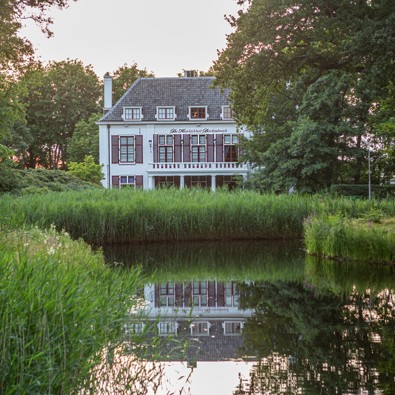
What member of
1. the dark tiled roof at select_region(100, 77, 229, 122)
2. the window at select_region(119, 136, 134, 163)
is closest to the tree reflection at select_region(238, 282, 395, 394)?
the window at select_region(119, 136, 134, 163)

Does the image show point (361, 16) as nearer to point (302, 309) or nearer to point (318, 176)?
point (302, 309)

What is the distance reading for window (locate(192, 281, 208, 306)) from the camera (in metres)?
10.2

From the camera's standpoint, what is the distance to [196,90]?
44594 mm

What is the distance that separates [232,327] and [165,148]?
3566 cm

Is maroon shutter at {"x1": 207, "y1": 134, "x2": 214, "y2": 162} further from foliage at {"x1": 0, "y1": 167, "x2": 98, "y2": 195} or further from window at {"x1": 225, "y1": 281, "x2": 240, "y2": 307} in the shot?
window at {"x1": 225, "y1": 281, "x2": 240, "y2": 307}

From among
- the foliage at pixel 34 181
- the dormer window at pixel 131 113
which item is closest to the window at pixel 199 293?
the foliage at pixel 34 181

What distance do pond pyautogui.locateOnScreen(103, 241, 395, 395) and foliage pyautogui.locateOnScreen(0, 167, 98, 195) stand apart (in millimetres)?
9891

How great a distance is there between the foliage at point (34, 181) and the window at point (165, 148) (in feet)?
46.2

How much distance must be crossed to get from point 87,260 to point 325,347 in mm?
2809

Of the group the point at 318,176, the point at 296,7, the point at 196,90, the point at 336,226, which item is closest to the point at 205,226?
A: the point at 336,226

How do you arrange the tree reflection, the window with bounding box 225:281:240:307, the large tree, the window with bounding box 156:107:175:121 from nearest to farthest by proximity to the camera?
the tree reflection, the window with bounding box 225:281:240:307, the large tree, the window with bounding box 156:107:175:121

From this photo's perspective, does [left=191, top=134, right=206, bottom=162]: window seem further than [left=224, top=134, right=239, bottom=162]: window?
Yes

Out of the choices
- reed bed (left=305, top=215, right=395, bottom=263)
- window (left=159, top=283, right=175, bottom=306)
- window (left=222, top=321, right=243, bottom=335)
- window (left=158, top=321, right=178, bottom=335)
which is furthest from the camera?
reed bed (left=305, top=215, right=395, bottom=263)

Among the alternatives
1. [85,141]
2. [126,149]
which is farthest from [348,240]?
[85,141]
